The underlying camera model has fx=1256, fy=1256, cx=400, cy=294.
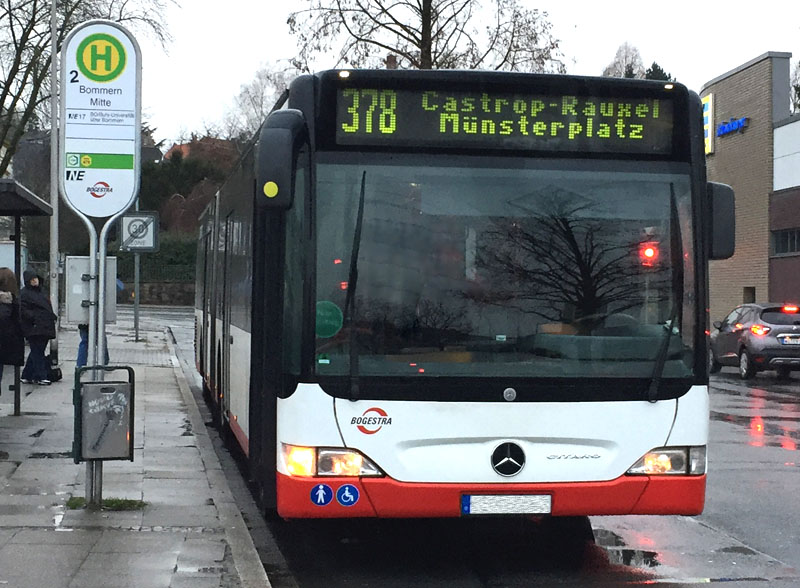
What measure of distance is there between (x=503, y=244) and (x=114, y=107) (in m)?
3.34

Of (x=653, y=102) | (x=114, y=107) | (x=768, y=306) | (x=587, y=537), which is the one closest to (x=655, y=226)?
(x=653, y=102)

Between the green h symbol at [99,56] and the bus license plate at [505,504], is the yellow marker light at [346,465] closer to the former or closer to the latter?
the bus license plate at [505,504]

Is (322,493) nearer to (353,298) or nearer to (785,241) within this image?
(353,298)

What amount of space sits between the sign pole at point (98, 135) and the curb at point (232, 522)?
947 mm

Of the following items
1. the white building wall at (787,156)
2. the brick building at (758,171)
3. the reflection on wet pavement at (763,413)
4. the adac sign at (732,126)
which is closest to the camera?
the reflection on wet pavement at (763,413)

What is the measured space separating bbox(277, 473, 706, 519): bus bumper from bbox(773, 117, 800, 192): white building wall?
33.2 meters

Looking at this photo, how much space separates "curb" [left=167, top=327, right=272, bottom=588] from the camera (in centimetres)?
675

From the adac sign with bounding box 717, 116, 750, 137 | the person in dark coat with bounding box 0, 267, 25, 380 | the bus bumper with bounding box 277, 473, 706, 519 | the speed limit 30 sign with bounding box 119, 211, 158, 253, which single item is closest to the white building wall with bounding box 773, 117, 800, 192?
the adac sign with bounding box 717, 116, 750, 137

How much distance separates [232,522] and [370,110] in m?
2.98

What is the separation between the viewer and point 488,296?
6.88 meters

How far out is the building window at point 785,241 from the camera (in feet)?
126

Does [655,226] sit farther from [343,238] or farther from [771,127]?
[771,127]

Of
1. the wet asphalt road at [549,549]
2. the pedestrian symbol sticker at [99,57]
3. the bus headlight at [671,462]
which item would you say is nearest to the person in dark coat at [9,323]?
the wet asphalt road at [549,549]

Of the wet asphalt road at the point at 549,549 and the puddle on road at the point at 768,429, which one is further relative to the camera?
the puddle on road at the point at 768,429
